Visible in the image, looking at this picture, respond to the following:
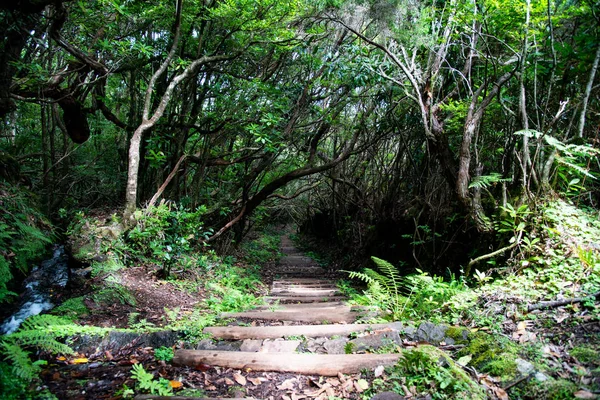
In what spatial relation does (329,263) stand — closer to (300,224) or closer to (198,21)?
(198,21)

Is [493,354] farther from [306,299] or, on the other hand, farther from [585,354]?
[306,299]

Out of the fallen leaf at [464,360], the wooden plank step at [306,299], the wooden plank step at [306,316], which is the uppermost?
the fallen leaf at [464,360]

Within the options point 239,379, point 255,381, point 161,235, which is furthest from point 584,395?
point 161,235

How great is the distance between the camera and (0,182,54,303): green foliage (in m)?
4.02

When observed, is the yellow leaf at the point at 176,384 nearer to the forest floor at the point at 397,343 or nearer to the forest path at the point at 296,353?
the forest floor at the point at 397,343

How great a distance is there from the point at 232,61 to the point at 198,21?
1.30 meters

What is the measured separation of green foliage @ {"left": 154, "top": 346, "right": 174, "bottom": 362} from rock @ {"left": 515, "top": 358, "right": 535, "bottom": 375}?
9.02 ft

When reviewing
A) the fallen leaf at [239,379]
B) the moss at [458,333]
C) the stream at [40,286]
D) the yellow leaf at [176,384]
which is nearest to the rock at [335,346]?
the fallen leaf at [239,379]

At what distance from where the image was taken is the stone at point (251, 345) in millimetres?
3119

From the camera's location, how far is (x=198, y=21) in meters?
6.99

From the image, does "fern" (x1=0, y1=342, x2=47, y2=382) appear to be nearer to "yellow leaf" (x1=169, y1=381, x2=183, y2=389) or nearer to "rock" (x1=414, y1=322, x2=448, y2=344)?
"yellow leaf" (x1=169, y1=381, x2=183, y2=389)

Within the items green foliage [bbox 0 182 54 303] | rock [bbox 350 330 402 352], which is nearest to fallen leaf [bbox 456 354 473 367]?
rock [bbox 350 330 402 352]

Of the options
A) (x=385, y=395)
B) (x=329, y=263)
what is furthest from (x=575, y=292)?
(x=329, y=263)

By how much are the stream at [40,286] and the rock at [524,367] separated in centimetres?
474
